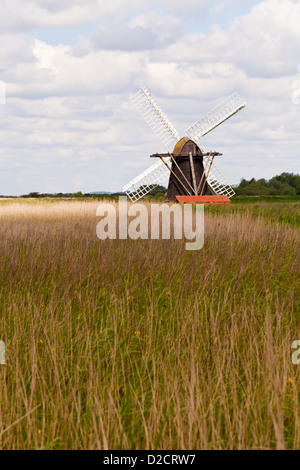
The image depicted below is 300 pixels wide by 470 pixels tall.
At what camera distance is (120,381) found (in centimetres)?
332

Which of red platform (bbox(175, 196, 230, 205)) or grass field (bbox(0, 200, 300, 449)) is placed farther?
red platform (bbox(175, 196, 230, 205))

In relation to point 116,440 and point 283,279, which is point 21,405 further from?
point 283,279

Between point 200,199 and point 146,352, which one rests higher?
point 200,199

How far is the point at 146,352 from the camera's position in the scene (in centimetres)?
338

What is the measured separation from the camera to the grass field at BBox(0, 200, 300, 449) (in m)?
2.67

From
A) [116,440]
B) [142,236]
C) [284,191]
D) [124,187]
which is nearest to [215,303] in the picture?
[116,440]

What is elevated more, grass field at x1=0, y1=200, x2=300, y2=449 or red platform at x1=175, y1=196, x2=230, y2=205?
red platform at x1=175, y1=196, x2=230, y2=205

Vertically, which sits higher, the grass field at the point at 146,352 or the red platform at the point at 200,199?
the red platform at the point at 200,199

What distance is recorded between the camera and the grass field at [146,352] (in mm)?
2670

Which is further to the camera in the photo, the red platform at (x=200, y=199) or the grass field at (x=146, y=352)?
the red platform at (x=200, y=199)

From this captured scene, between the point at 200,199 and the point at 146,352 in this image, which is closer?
the point at 146,352
